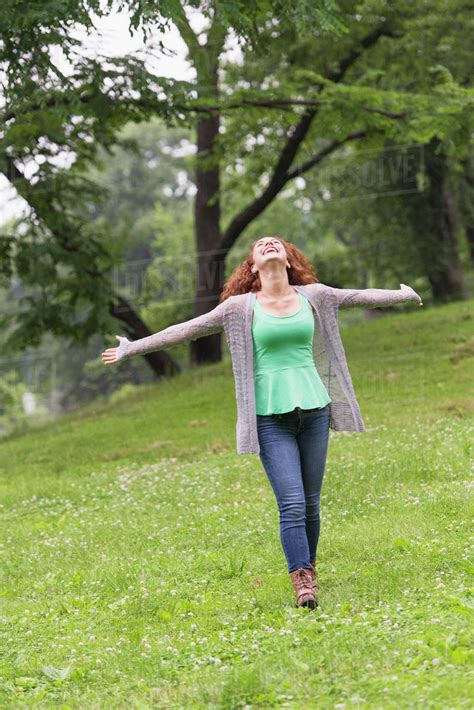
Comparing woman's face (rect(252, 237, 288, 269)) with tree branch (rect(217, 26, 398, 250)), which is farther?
tree branch (rect(217, 26, 398, 250))

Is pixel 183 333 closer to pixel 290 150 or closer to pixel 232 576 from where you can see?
pixel 232 576

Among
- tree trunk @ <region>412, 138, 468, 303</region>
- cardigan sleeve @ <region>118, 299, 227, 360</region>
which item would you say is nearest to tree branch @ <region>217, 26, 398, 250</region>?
tree trunk @ <region>412, 138, 468, 303</region>

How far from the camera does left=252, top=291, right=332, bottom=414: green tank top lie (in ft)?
19.9

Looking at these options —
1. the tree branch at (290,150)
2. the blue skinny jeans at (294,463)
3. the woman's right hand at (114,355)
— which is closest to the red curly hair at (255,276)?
the woman's right hand at (114,355)

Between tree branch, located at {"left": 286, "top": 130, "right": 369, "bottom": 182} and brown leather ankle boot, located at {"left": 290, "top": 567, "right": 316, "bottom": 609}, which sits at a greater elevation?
tree branch, located at {"left": 286, "top": 130, "right": 369, "bottom": 182}

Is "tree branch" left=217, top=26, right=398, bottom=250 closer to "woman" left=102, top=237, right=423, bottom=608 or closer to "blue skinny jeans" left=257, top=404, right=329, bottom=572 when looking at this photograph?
"woman" left=102, top=237, right=423, bottom=608

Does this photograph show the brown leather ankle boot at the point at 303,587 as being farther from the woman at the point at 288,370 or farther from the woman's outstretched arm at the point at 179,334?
the woman's outstretched arm at the point at 179,334

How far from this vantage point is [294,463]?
20.0ft

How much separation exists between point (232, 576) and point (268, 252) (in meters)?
2.61

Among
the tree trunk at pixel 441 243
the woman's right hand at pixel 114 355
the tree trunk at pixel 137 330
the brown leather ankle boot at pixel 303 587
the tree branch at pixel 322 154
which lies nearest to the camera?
the brown leather ankle boot at pixel 303 587

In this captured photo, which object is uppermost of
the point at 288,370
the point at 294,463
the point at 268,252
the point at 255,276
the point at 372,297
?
the point at 268,252

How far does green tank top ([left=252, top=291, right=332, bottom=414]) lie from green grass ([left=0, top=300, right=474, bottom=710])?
1301mm

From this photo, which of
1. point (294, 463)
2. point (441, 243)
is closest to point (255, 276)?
point (294, 463)

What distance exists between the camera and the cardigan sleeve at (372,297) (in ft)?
20.7
